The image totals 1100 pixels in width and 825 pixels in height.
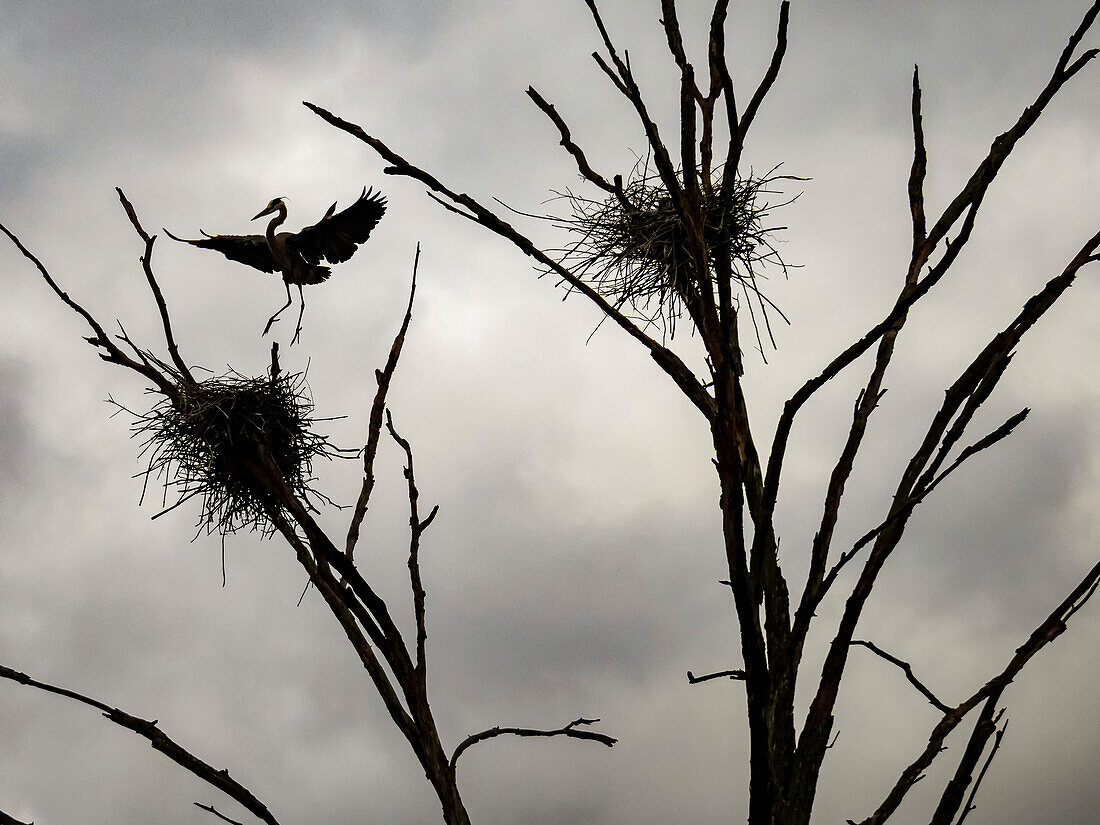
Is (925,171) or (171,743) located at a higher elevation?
(925,171)

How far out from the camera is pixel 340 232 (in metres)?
4.95

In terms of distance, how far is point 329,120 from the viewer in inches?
64.5

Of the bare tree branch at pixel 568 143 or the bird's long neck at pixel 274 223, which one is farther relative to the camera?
the bird's long neck at pixel 274 223

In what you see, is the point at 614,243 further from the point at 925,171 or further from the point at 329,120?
the point at 329,120

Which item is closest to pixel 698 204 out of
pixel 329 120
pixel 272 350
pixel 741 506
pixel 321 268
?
pixel 741 506

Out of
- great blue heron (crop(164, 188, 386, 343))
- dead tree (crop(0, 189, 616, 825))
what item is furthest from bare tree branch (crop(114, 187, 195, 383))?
great blue heron (crop(164, 188, 386, 343))

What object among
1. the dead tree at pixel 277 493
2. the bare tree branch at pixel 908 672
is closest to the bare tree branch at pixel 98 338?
the dead tree at pixel 277 493

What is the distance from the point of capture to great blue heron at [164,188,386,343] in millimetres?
4879

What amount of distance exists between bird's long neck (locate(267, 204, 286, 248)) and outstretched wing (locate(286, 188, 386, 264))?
9cm

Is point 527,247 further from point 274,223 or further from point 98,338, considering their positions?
point 274,223

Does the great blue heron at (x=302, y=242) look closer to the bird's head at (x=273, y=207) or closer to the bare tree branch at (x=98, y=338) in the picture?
the bird's head at (x=273, y=207)

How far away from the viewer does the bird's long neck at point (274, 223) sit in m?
4.84

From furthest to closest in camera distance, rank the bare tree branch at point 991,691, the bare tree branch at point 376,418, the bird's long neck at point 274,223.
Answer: the bird's long neck at point 274,223 < the bare tree branch at point 376,418 < the bare tree branch at point 991,691

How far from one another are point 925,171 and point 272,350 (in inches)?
84.7
